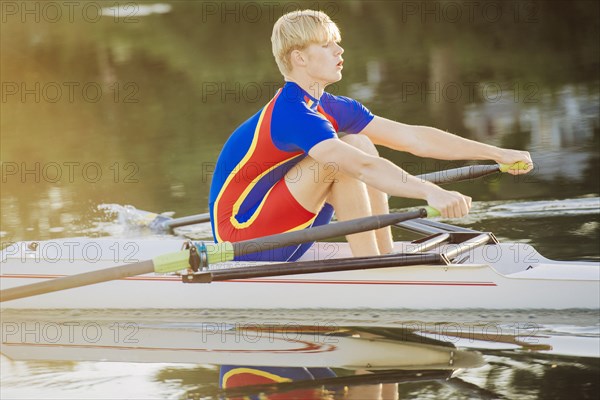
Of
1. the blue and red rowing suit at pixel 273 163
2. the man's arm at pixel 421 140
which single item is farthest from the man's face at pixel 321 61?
the man's arm at pixel 421 140

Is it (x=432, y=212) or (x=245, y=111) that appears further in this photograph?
(x=245, y=111)

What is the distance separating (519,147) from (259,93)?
423 centimetres

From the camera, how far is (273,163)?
5926 mm

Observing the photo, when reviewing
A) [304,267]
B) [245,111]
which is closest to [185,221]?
[304,267]

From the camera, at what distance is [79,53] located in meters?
17.5

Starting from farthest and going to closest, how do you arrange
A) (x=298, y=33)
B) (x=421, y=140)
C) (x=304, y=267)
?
(x=421, y=140) < (x=298, y=33) < (x=304, y=267)

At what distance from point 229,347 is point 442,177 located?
5.15 ft

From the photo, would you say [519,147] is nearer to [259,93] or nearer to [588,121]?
[588,121]

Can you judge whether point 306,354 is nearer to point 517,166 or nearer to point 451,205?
point 451,205

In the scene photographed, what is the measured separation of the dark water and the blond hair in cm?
142

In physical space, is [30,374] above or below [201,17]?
below

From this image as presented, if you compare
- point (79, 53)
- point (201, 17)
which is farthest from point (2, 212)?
point (201, 17)

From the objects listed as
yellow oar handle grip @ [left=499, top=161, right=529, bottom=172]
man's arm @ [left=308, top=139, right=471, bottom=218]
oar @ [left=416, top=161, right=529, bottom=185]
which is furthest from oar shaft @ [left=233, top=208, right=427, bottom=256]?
oar @ [left=416, top=161, right=529, bottom=185]

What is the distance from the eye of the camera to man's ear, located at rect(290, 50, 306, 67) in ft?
19.1
